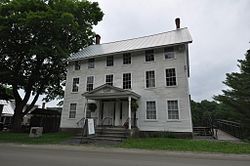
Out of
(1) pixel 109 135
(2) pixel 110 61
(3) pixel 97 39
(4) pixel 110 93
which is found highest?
(3) pixel 97 39

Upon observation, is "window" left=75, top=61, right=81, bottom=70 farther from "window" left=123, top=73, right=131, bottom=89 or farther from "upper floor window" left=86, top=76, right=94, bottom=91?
"window" left=123, top=73, right=131, bottom=89

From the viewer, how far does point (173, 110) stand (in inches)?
621

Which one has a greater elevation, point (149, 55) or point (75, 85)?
point (149, 55)

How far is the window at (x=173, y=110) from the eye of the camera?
15610mm

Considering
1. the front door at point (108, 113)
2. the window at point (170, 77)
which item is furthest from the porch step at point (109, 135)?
the window at point (170, 77)

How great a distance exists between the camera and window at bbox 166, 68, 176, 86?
1642 cm

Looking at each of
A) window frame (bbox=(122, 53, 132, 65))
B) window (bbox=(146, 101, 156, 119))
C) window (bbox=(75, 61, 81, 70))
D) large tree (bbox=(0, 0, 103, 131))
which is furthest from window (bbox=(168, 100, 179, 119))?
large tree (bbox=(0, 0, 103, 131))

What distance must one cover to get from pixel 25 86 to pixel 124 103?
12600 mm

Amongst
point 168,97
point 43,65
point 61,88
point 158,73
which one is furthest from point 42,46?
point 168,97

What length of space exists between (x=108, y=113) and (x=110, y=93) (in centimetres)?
259

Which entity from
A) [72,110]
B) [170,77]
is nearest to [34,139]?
[72,110]

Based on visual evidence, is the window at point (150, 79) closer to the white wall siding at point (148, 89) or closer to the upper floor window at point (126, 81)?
the white wall siding at point (148, 89)

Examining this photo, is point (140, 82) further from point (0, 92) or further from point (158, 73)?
point (0, 92)

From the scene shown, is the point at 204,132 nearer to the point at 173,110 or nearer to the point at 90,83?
the point at 173,110
